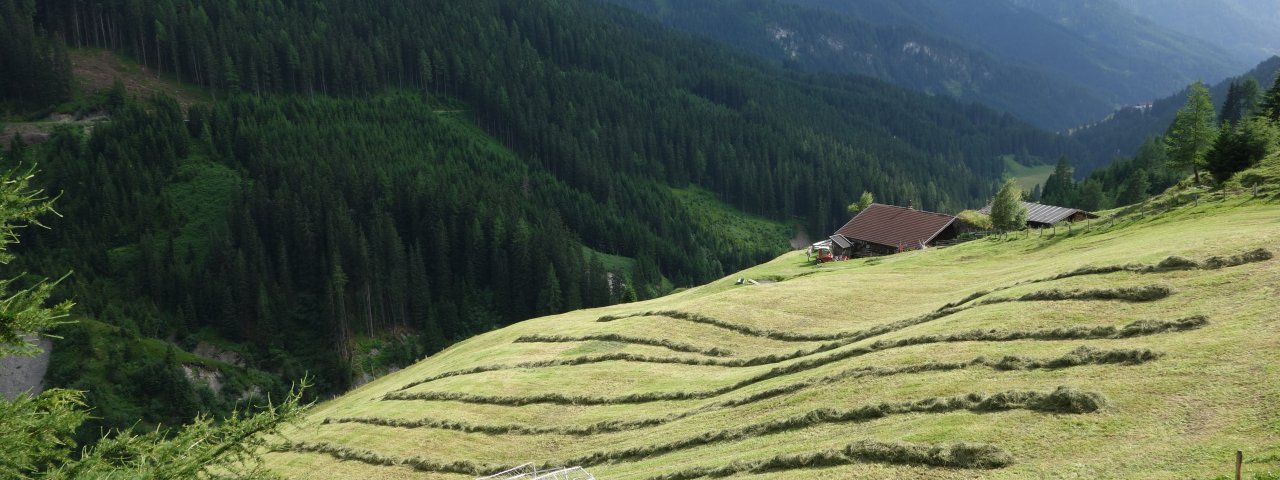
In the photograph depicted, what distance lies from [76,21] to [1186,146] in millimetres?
246217

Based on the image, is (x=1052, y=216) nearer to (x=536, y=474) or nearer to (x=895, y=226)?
(x=895, y=226)

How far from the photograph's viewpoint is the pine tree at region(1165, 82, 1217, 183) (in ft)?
259

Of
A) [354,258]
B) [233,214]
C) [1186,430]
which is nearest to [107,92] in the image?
[233,214]

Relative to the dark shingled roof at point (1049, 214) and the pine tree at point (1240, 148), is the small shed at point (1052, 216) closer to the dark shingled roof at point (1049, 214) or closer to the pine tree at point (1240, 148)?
the dark shingled roof at point (1049, 214)

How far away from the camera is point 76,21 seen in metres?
195

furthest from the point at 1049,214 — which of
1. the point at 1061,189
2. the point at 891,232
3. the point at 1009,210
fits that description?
the point at 1061,189

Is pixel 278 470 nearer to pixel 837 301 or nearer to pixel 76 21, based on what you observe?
pixel 837 301

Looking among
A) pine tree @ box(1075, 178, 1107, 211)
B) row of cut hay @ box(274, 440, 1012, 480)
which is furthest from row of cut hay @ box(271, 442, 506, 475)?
pine tree @ box(1075, 178, 1107, 211)

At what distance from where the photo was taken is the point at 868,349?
42.3 metres

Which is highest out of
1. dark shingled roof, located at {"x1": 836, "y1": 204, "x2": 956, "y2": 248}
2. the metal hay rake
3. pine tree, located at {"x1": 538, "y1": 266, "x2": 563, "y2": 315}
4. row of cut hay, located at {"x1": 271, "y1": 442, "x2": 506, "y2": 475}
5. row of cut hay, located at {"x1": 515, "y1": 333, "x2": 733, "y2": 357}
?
dark shingled roof, located at {"x1": 836, "y1": 204, "x2": 956, "y2": 248}

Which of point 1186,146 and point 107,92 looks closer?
point 1186,146

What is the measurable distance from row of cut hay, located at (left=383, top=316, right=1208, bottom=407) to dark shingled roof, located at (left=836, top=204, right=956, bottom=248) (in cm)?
6121

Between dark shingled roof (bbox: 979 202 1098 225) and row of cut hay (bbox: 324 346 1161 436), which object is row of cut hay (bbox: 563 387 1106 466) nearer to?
row of cut hay (bbox: 324 346 1161 436)

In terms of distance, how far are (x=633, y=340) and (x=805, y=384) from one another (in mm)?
22378
